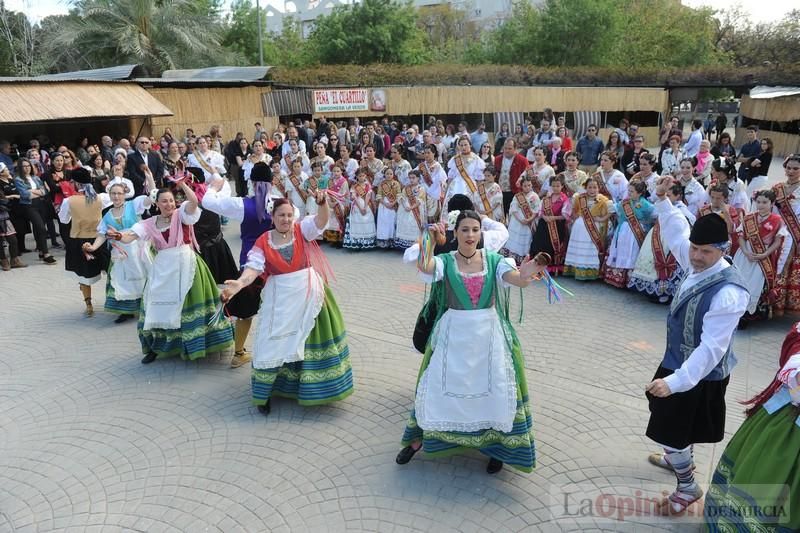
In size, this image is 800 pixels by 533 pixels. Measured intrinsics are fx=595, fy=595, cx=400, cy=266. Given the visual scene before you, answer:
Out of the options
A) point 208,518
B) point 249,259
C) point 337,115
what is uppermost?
point 337,115

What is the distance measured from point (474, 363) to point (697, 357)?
1.21 metres

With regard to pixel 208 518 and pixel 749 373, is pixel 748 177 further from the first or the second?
pixel 208 518

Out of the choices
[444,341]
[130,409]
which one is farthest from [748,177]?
[130,409]

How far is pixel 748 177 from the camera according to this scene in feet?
38.5

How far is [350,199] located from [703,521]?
7.37 meters

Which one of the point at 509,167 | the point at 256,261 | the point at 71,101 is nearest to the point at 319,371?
the point at 256,261

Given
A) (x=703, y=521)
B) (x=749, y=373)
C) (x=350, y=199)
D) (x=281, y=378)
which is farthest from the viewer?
(x=350, y=199)

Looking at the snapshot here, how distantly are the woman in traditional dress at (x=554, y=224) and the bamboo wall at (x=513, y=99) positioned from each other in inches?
536

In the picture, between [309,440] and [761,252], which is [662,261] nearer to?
[761,252]

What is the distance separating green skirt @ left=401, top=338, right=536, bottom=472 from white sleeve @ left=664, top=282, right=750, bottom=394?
923 mm

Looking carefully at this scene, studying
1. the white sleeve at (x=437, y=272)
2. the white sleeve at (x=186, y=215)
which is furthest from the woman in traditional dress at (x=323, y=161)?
the white sleeve at (x=437, y=272)

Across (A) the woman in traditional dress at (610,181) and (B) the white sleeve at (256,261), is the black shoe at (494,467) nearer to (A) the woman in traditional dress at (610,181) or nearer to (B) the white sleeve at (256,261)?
(B) the white sleeve at (256,261)

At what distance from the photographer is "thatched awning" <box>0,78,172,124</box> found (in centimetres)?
1164

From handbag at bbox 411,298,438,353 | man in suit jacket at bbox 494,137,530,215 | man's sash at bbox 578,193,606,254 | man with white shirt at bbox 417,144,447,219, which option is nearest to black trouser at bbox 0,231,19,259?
man with white shirt at bbox 417,144,447,219
